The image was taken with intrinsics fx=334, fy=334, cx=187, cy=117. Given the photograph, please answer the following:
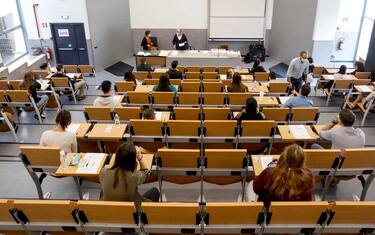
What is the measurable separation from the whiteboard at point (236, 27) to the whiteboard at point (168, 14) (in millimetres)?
430

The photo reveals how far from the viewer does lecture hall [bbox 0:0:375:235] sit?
10.6ft

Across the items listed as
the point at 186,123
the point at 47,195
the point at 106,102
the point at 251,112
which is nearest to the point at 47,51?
the point at 106,102

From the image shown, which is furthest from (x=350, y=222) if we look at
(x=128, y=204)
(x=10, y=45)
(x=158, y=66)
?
(x=10, y=45)

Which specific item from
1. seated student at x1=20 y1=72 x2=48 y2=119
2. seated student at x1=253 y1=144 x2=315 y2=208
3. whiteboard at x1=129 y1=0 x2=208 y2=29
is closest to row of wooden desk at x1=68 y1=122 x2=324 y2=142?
seated student at x1=253 y1=144 x2=315 y2=208

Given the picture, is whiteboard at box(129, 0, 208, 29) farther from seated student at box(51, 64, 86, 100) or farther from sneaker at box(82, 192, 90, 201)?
sneaker at box(82, 192, 90, 201)

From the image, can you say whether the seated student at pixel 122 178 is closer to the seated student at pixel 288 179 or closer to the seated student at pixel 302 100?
the seated student at pixel 288 179

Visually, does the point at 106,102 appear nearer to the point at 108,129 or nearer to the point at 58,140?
the point at 108,129

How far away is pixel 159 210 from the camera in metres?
3.11

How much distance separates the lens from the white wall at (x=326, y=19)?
10.2m

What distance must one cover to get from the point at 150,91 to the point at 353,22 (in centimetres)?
870

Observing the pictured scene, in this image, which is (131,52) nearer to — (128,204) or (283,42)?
(283,42)

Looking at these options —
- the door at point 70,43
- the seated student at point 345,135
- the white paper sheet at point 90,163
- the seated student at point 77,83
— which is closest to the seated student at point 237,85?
the seated student at point 345,135

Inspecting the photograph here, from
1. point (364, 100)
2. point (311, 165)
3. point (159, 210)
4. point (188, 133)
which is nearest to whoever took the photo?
point (159, 210)

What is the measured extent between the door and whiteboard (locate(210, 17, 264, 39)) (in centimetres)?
491
